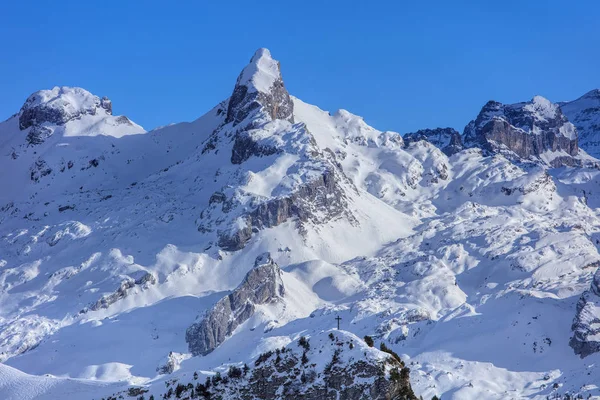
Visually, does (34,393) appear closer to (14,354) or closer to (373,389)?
(373,389)

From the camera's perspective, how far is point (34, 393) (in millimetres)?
79562

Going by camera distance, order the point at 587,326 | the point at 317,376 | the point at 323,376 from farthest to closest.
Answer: the point at 587,326 < the point at 317,376 < the point at 323,376

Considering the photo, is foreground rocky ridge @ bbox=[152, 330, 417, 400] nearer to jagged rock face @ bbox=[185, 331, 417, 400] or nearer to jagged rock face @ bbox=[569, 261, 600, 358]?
jagged rock face @ bbox=[185, 331, 417, 400]

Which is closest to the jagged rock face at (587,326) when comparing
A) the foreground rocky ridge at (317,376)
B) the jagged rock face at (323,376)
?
the foreground rocky ridge at (317,376)

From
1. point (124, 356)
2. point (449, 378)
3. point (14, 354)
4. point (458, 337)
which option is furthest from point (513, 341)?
point (14, 354)

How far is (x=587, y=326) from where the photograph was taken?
183 metres

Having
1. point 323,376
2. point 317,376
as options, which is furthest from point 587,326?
point 323,376

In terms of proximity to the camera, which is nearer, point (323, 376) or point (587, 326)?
point (323, 376)

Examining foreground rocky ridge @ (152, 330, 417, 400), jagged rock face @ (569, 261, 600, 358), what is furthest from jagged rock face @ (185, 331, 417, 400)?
jagged rock face @ (569, 261, 600, 358)

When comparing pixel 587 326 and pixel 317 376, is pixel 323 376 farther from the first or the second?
pixel 587 326

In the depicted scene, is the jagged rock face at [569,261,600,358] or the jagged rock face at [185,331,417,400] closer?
the jagged rock face at [185,331,417,400]

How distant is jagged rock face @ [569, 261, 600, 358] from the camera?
17950 cm

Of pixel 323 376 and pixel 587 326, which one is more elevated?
pixel 587 326

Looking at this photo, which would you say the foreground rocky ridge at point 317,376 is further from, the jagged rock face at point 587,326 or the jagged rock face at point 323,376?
the jagged rock face at point 587,326
